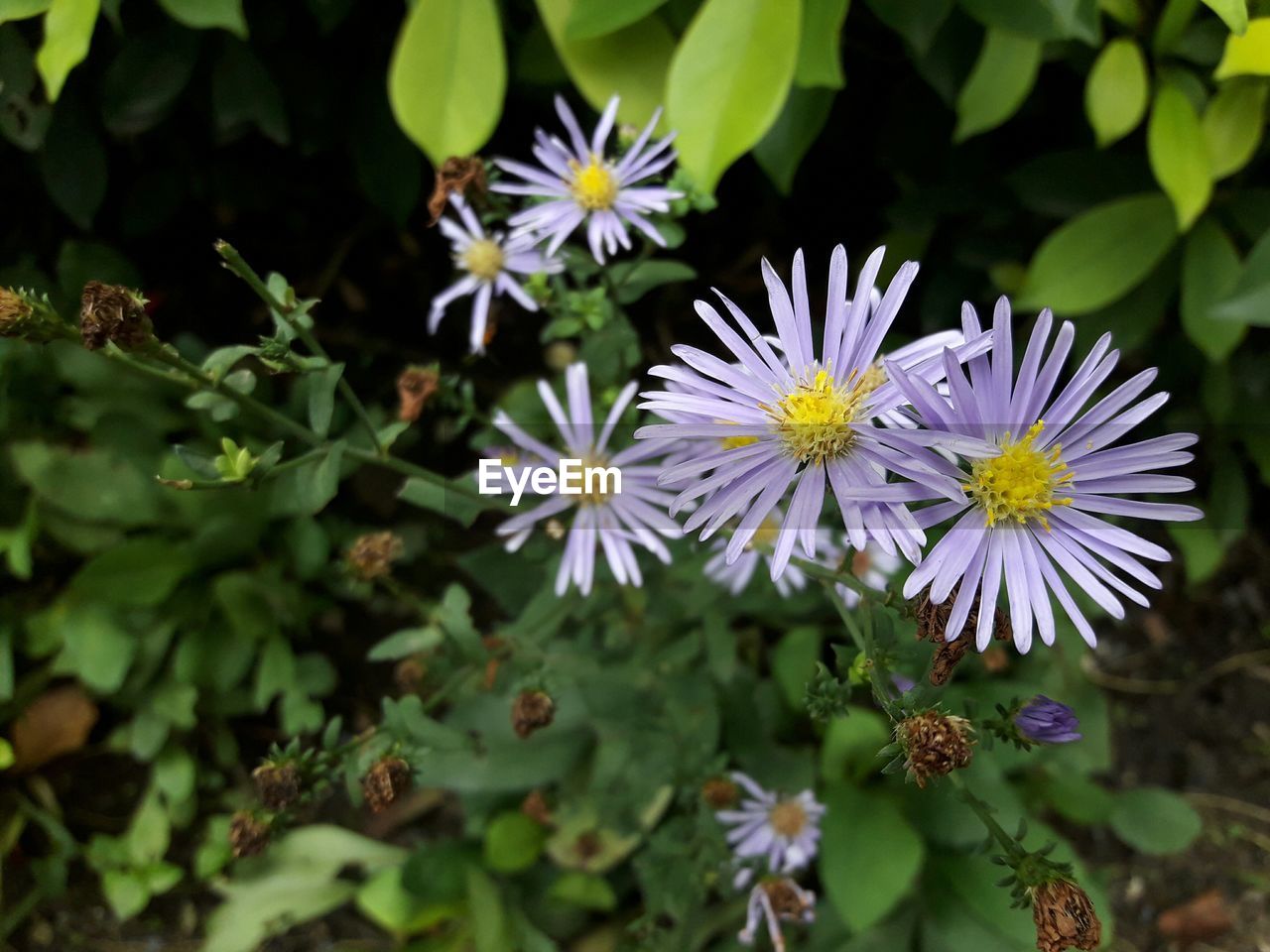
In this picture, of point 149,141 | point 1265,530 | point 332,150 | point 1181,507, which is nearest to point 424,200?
point 332,150

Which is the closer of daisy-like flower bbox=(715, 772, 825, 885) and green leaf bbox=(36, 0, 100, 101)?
green leaf bbox=(36, 0, 100, 101)

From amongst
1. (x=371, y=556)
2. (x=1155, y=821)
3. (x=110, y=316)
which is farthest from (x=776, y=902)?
(x=110, y=316)

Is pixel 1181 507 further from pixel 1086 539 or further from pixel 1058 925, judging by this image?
pixel 1058 925

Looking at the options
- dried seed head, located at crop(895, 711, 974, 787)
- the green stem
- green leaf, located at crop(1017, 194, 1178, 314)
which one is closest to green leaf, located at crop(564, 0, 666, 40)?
the green stem

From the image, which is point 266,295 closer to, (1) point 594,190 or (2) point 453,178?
(2) point 453,178

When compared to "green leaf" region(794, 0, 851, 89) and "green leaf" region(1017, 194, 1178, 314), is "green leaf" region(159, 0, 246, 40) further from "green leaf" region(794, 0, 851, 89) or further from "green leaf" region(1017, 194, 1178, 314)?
"green leaf" region(1017, 194, 1178, 314)

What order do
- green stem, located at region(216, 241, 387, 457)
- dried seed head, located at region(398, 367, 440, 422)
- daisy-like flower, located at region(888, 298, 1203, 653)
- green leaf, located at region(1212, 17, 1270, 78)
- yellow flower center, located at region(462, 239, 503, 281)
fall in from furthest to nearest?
1. yellow flower center, located at region(462, 239, 503, 281)
2. dried seed head, located at region(398, 367, 440, 422)
3. green leaf, located at region(1212, 17, 1270, 78)
4. green stem, located at region(216, 241, 387, 457)
5. daisy-like flower, located at region(888, 298, 1203, 653)
